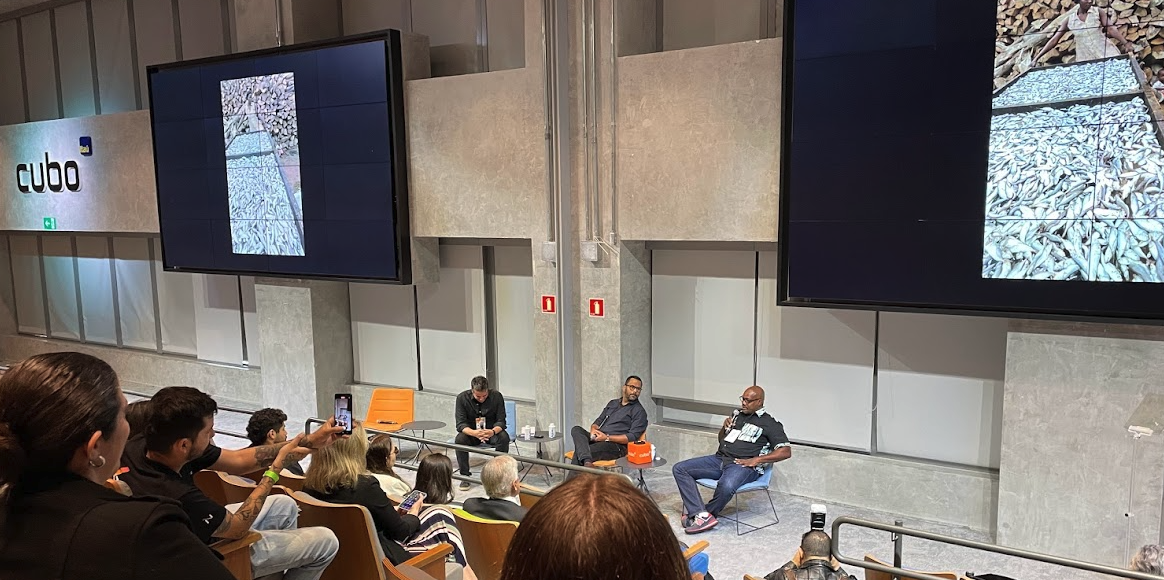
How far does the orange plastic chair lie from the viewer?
28.7 feet

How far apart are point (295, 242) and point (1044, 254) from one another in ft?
24.5

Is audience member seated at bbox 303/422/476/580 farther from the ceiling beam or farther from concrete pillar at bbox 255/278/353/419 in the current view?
the ceiling beam

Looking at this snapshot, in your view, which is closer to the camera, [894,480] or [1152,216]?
[1152,216]

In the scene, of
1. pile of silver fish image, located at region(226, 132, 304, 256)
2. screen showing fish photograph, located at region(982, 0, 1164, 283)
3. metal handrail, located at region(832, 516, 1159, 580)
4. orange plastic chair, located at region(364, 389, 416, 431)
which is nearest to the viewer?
metal handrail, located at region(832, 516, 1159, 580)

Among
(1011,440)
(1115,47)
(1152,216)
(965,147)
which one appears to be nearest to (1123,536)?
(1011,440)

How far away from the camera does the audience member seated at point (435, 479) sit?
4.81 m

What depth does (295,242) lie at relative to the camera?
9156 millimetres

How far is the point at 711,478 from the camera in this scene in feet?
22.5

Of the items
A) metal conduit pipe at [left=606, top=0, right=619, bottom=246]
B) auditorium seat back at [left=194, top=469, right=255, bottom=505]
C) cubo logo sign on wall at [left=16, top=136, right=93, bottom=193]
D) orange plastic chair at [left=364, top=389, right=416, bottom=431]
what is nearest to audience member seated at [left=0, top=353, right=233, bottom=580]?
auditorium seat back at [left=194, top=469, right=255, bottom=505]

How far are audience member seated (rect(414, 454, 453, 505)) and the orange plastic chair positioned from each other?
392 centimetres

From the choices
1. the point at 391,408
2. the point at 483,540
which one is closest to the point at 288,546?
the point at 483,540

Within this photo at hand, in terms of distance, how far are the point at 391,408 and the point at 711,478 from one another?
3835 mm

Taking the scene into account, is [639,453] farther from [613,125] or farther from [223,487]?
[223,487]

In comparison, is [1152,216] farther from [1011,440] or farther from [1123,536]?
[1123,536]
